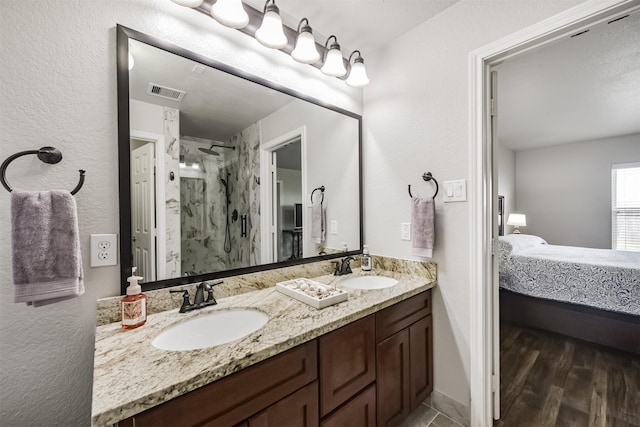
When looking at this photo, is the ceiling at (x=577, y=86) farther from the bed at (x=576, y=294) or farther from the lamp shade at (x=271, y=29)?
the bed at (x=576, y=294)

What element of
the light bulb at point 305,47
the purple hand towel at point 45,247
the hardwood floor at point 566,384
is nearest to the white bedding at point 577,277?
the hardwood floor at point 566,384

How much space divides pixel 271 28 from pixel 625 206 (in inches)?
240

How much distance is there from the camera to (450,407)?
1.53m

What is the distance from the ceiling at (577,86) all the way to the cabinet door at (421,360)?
5.08 ft

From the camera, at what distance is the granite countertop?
601mm

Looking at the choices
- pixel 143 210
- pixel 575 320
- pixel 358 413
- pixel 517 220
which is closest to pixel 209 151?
pixel 143 210

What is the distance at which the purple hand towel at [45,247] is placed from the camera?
78 centimetres

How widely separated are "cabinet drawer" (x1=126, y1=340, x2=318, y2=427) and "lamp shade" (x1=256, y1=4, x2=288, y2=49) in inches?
54.3

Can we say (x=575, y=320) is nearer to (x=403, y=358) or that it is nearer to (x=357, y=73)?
(x=403, y=358)

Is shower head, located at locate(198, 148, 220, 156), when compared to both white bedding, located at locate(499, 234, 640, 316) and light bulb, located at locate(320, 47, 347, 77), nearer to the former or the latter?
light bulb, located at locate(320, 47, 347, 77)

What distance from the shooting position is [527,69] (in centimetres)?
234

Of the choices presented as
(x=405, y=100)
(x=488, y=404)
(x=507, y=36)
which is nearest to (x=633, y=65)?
(x=507, y=36)

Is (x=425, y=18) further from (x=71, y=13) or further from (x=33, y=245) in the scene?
(x=33, y=245)

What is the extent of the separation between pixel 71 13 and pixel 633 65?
3830mm
